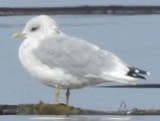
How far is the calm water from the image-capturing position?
1105 cm

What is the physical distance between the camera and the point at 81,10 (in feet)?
69.2

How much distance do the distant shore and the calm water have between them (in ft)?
1.53

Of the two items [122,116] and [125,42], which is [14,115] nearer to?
[122,116]

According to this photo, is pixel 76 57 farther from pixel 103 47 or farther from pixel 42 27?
pixel 103 47

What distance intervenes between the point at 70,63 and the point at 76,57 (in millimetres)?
90

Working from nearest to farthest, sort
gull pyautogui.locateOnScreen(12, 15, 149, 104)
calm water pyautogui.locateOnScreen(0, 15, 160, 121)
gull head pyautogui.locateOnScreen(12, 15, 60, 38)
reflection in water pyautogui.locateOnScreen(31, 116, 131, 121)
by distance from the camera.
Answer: reflection in water pyautogui.locateOnScreen(31, 116, 131, 121)
gull pyautogui.locateOnScreen(12, 15, 149, 104)
gull head pyautogui.locateOnScreen(12, 15, 60, 38)
calm water pyautogui.locateOnScreen(0, 15, 160, 121)

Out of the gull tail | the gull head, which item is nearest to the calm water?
the gull tail

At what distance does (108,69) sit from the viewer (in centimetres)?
990

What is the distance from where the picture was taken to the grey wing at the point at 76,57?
990 centimetres

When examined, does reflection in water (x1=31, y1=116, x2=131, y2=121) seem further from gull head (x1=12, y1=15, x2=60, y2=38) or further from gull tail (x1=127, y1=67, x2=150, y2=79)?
gull head (x1=12, y1=15, x2=60, y2=38)

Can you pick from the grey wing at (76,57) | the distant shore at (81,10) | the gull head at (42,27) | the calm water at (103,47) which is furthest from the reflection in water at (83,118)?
the distant shore at (81,10)

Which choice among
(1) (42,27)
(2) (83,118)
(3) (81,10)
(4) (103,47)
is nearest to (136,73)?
(2) (83,118)

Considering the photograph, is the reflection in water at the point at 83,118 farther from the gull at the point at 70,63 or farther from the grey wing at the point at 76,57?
the grey wing at the point at 76,57

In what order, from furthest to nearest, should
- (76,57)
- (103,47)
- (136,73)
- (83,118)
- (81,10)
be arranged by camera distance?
(81,10)
(103,47)
(76,57)
(136,73)
(83,118)
